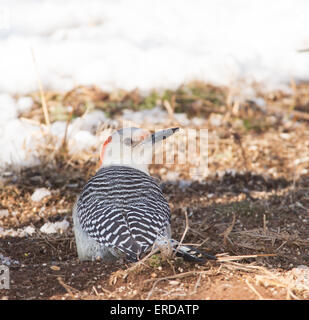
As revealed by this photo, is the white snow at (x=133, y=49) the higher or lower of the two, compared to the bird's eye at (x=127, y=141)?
higher

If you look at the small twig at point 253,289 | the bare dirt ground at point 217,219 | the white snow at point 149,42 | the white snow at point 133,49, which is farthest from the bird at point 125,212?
the white snow at point 149,42

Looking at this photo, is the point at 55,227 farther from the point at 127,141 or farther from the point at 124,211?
the point at 124,211

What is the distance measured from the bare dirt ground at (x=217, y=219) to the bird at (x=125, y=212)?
0.16m

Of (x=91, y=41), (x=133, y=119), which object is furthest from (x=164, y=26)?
(x=133, y=119)

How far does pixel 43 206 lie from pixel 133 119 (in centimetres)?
272

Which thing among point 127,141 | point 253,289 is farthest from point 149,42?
point 253,289

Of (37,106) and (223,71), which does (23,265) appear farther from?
(223,71)

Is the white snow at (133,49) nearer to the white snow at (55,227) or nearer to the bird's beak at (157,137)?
the white snow at (55,227)

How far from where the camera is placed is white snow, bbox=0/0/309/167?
864cm

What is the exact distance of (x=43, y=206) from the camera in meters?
6.43

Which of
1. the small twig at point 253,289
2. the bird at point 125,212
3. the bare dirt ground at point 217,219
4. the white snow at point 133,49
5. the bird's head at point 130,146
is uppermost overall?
the white snow at point 133,49

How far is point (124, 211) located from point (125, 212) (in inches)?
0.8

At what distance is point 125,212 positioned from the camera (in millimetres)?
4281

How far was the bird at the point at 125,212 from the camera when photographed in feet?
13.3
